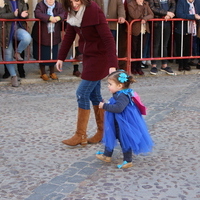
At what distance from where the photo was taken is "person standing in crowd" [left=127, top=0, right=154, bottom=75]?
10.9 metres

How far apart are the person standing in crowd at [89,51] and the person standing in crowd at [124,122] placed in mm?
324

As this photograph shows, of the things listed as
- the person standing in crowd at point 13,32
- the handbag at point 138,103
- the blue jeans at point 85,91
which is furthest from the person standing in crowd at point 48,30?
the handbag at point 138,103

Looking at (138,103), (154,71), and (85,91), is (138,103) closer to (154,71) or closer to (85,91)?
(85,91)

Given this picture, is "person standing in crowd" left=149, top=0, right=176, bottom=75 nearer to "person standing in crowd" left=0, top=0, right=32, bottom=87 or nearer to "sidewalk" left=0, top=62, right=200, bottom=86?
"sidewalk" left=0, top=62, right=200, bottom=86

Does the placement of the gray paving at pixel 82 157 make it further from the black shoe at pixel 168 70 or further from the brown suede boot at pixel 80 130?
the black shoe at pixel 168 70

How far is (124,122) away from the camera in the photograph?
5.38 metres

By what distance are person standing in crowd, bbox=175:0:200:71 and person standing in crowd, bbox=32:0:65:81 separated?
2.55m

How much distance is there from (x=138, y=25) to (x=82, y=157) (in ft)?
18.5

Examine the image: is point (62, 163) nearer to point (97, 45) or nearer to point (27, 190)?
point (27, 190)

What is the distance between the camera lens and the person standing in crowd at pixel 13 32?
10016 mm

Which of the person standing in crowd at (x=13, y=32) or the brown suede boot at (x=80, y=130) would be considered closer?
the brown suede boot at (x=80, y=130)

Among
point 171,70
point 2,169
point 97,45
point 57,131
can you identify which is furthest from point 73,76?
point 2,169

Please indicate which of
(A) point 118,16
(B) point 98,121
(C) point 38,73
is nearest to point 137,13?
(A) point 118,16

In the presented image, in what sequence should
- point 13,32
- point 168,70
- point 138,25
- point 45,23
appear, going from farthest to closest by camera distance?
point 168,70 → point 138,25 → point 45,23 → point 13,32
